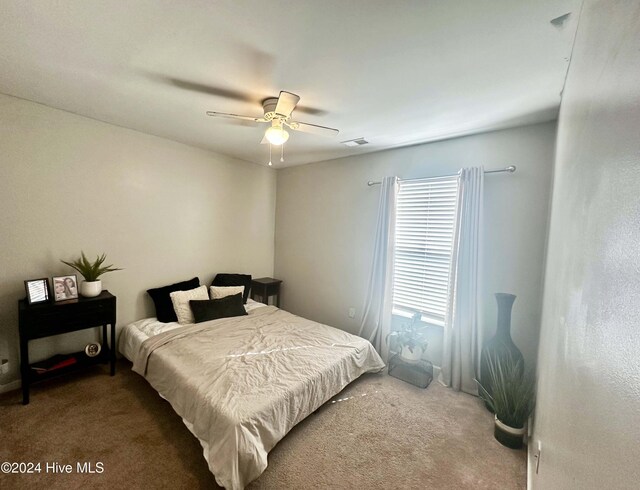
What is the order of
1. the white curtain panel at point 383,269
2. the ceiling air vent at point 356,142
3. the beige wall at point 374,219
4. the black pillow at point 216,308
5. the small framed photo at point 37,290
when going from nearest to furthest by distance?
the small framed photo at point 37,290
the beige wall at point 374,219
the ceiling air vent at point 356,142
the black pillow at point 216,308
the white curtain panel at point 383,269

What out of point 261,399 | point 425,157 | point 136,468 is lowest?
point 136,468

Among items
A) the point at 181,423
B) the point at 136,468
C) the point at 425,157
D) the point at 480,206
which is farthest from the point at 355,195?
the point at 136,468

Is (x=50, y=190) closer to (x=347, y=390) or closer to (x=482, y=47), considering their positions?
(x=347, y=390)

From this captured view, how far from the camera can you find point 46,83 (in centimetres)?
197

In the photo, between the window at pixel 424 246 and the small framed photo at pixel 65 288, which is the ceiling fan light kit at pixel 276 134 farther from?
the small framed photo at pixel 65 288

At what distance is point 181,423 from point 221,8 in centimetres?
267

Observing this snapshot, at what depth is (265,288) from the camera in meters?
3.99

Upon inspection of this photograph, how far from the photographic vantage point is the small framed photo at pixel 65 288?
240cm

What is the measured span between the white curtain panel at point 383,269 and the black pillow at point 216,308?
1.62 m

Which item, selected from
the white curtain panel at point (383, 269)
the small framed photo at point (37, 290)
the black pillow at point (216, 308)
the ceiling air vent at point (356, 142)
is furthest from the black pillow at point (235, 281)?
the ceiling air vent at point (356, 142)

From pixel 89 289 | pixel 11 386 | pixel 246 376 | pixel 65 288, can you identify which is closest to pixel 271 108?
pixel 246 376

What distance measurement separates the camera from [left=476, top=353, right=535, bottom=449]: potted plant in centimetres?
191

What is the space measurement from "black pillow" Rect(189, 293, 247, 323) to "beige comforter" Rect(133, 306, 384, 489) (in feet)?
0.37

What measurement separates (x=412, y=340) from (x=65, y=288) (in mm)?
3363
